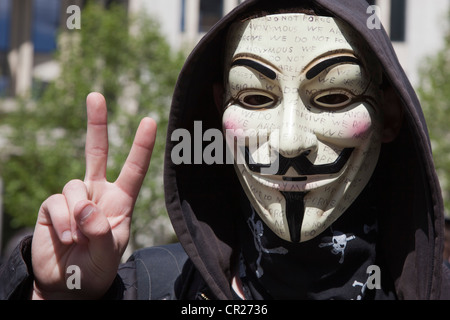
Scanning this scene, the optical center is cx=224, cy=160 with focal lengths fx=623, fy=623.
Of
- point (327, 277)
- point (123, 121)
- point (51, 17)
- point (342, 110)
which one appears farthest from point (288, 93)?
point (51, 17)

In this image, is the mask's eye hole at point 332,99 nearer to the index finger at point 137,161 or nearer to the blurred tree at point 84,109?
the index finger at point 137,161

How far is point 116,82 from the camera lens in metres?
9.33

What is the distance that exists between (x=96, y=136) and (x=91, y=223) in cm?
28

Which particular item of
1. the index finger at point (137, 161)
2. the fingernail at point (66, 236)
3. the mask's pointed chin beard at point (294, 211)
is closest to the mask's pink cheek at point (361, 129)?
the mask's pointed chin beard at point (294, 211)

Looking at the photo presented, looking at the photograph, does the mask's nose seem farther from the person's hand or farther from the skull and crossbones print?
the person's hand

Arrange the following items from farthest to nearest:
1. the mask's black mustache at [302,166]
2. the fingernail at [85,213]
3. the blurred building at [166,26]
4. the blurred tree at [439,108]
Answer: the blurred building at [166,26], the blurred tree at [439,108], the mask's black mustache at [302,166], the fingernail at [85,213]

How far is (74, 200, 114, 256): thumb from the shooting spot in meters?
1.63

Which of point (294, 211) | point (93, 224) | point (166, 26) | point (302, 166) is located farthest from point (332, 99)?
point (166, 26)

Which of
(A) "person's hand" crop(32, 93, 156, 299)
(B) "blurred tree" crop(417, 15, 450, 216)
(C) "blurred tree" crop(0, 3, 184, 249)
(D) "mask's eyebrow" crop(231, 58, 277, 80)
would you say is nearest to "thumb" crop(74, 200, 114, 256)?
(A) "person's hand" crop(32, 93, 156, 299)

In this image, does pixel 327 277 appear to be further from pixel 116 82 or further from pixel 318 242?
pixel 116 82

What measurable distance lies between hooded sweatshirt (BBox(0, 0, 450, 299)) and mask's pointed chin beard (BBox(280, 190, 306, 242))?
6 centimetres

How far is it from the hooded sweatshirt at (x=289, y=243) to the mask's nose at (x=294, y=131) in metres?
0.25

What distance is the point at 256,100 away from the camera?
1.87 m

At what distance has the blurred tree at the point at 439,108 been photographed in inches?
371
